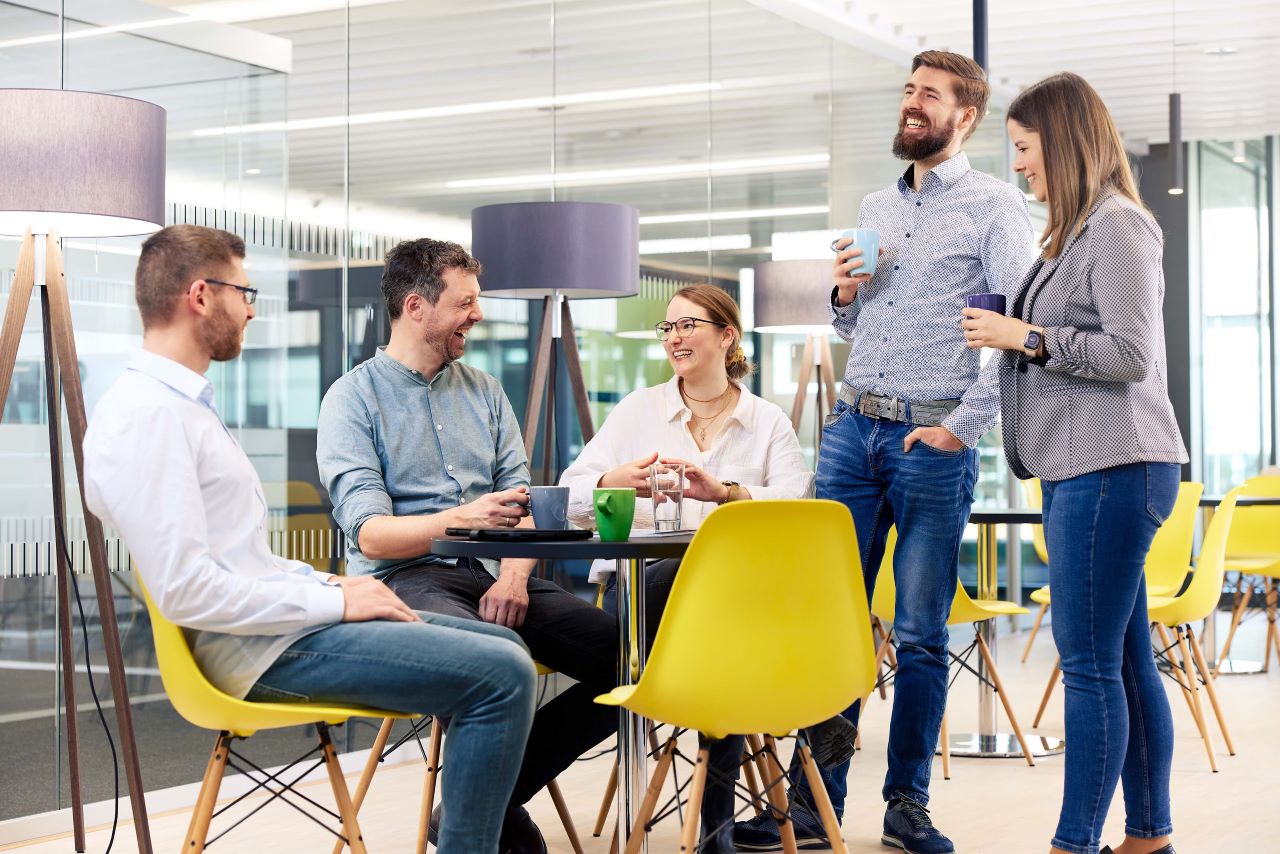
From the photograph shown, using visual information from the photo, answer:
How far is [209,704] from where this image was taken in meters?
2.39

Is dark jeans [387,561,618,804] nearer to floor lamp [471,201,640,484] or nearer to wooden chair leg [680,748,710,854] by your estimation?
wooden chair leg [680,748,710,854]

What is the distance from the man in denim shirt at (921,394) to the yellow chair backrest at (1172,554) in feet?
6.12

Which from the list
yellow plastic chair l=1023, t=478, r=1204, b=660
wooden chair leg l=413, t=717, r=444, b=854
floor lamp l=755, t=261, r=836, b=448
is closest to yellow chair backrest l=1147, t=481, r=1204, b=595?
yellow plastic chair l=1023, t=478, r=1204, b=660

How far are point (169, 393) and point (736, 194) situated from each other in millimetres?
4344

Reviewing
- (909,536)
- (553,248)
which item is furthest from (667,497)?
(553,248)

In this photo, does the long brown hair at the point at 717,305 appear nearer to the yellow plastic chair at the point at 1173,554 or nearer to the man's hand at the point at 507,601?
the man's hand at the point at 507,601

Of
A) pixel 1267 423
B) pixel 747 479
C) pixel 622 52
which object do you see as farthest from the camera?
pixel 1267 423

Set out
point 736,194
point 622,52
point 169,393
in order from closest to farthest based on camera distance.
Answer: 1. point 169,393
2. point 622,52
3. point 736,194

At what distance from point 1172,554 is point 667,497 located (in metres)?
2.74

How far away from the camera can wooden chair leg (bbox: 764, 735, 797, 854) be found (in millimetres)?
2627

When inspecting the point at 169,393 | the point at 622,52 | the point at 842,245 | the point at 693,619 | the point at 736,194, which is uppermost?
the point at 622,52

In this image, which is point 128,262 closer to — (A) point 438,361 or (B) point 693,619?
(A) point 438,361

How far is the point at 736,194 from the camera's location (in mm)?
6422

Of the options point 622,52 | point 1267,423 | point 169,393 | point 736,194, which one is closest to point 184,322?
point 169,393
